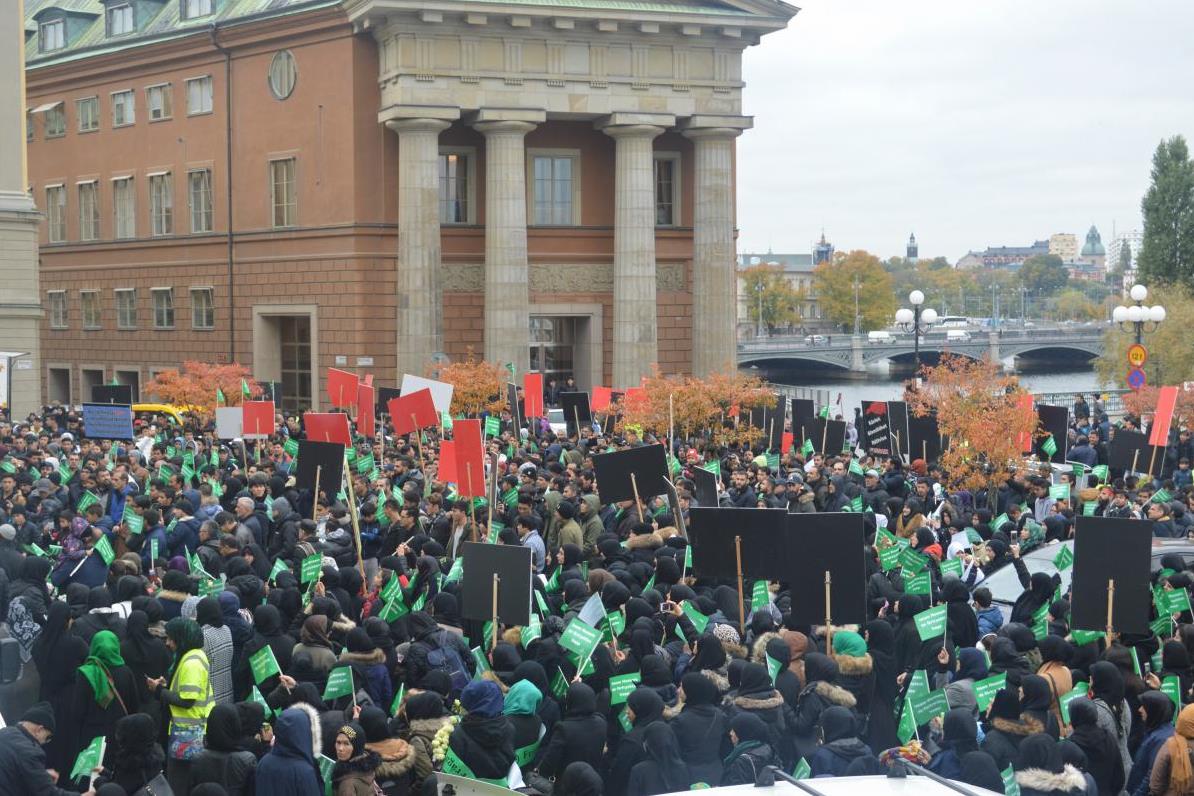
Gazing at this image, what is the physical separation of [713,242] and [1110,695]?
40.7 m

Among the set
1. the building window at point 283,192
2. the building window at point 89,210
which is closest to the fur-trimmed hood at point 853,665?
the building window at point 283,192

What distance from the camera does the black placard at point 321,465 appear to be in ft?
65.1

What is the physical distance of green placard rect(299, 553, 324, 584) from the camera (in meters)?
14.6

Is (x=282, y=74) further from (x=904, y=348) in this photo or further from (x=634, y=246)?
(x=904, y=348)

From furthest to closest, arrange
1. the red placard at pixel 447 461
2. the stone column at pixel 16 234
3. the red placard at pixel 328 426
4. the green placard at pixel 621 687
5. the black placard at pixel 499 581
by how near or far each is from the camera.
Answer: the stone column at pixel 16 234
the red placard at pixel 328 426
the red placard at pixel 447 461
the black placard at pixel 499 581
the green placard at pixel 621 687

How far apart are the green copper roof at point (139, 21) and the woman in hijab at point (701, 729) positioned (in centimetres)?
4192

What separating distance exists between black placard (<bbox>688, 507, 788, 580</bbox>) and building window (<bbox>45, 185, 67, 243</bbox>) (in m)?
54.2

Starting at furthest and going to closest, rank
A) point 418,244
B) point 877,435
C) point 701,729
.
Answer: point 418,244 → point 877,435 → point 701,729

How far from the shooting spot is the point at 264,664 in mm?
11484

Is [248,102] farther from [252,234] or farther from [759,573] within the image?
[759,573]

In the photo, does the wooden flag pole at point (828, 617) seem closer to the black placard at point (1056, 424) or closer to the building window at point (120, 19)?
the black placard at point (1056, 424)

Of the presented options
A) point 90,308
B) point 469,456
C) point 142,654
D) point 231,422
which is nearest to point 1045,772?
point 142,654

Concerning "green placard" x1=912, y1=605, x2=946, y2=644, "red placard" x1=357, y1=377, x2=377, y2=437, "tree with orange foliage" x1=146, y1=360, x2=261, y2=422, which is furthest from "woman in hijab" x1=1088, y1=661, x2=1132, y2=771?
"tree with orange foliage" x1=146, y1=360, x2=261, y2=422

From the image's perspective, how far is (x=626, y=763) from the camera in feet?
34.1
